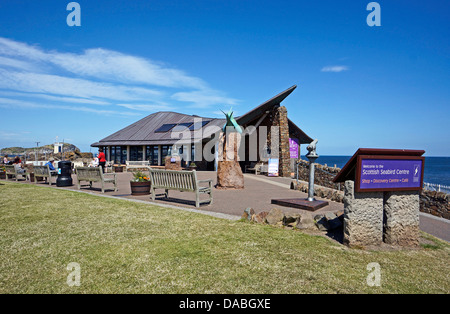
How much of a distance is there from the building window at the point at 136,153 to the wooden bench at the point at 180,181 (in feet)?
75.3

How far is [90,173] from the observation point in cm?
1107

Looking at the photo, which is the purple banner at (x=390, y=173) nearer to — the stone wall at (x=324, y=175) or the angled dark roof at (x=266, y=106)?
the stone wall at (x=324, y=175)

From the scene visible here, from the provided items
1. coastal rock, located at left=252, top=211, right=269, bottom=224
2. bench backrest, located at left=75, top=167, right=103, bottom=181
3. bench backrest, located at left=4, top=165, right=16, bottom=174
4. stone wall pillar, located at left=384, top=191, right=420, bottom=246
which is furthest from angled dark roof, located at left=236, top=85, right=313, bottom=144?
stone wall pillar, located at left=384, top=191, right=420, bottom=246

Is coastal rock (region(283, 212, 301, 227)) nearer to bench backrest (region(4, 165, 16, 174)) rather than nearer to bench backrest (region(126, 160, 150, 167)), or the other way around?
bench backrest (region(4, 165, 16, 174))

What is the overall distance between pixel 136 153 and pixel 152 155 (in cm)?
219

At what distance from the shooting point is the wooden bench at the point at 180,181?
7.54m

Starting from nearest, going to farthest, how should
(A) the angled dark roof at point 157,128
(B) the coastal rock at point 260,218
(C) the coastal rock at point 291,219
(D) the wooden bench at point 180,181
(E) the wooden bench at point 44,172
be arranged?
(C) the coastal rock at point 291,219 → (B) the coastal rock at point 260,218 → (D) the wooden bench at point 180,181 → (E) the wooden bench at point 44,172 → (A) the angled dark roof at point 157,128

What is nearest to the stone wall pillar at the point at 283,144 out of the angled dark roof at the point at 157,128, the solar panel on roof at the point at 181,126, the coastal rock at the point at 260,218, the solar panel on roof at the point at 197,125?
the angled dark roof at the point at 157,128

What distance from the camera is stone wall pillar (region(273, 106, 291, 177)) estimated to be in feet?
67.5

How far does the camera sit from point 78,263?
368 cm

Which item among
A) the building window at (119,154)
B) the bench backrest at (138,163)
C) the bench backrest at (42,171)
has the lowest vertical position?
the bench backrest at (138,163)

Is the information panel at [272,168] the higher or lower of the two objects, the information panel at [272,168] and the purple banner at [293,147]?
the lower

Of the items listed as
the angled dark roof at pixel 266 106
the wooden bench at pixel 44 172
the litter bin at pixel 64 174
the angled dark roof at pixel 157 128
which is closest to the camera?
the litter bin at pixel 64 174
